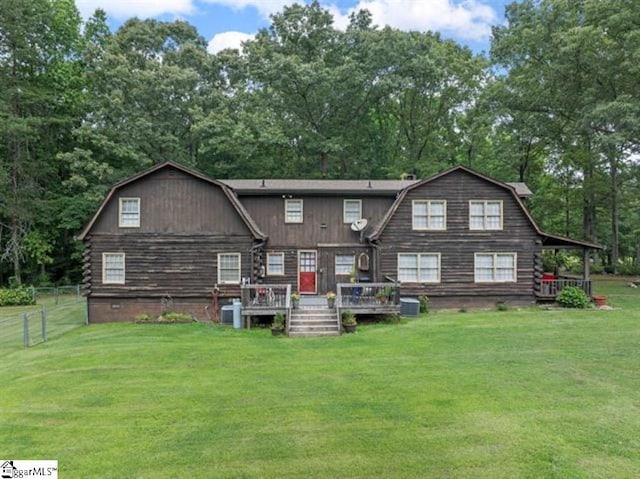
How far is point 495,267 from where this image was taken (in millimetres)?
17922

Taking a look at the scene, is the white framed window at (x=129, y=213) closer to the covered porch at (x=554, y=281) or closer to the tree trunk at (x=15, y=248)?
the tree trunk at (x=15, y=248)

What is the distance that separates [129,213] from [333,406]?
13144mm

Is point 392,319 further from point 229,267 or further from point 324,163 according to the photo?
point 324,163

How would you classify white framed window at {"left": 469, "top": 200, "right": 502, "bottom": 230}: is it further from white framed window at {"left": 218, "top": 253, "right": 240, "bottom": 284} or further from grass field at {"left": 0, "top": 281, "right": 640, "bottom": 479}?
white framed window at {"left": 218, "top": 253, "right": 240, "bottom": 284}

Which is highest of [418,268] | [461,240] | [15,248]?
[461,240]

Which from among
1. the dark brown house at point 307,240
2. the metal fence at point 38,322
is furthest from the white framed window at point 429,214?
the metal fence at point 38,322

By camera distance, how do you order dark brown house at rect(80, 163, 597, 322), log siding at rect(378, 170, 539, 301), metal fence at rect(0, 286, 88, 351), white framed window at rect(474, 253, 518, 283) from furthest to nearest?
white framed window at rect(474, 253, 518, 283)
log siding at rect(378, 170, 539, 301)
dark brown house at rect(80, 163, 597, 322)
metal fence at rect(0, 286, 88, 351)

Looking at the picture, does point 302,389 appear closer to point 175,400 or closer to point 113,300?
point 175,400

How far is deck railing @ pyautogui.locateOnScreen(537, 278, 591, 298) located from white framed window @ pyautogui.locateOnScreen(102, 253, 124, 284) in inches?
699

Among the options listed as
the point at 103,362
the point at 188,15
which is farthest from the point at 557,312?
the point at 188,15

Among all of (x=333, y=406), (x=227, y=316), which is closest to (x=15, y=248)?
(x=227, y=316)

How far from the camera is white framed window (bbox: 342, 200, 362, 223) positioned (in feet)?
64.3

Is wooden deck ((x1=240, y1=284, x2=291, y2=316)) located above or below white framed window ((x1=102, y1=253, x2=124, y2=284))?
below

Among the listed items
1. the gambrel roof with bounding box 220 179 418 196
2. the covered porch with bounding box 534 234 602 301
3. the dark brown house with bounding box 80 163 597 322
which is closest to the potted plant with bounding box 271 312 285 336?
the dark brown house with bounding box 80 163 597 322
